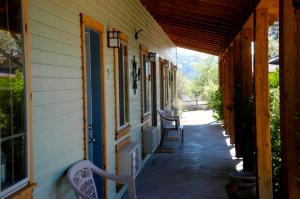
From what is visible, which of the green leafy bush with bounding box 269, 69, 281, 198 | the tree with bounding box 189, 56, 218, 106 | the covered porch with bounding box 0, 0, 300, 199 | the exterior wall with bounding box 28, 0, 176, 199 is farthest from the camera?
the tree with bounding box 189, 56, 218, 106

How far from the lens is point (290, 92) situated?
9.75ft

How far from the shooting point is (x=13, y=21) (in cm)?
236

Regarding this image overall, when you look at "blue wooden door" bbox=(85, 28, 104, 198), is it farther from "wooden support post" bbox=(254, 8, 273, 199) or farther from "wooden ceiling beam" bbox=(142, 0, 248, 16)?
"wooden ceiling beam" bbox=(142, 0, 248, 16)

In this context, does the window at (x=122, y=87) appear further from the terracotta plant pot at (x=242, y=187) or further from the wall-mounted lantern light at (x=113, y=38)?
the terracotta plant pot at (x=242, y=187)

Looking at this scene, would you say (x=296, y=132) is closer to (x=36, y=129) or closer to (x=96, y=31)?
(x=36, y=129)

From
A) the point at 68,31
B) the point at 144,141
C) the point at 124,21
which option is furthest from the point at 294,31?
the point at 144,141

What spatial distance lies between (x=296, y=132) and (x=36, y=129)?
188 centimetres

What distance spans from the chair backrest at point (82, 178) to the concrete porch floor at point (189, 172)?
183 cm

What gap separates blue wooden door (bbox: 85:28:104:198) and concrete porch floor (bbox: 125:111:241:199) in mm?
1169

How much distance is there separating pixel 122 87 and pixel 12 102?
3.45 metres

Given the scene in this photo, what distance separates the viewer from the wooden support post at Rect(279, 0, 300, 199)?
294cm

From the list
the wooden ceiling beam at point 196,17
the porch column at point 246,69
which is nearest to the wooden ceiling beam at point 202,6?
the wooden ceiling beam at point 196,17

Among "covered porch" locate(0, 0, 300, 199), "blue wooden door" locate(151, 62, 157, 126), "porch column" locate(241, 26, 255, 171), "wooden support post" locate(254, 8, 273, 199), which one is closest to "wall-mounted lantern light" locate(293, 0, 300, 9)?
"covered porch" locate(0, 0, 300, 199)

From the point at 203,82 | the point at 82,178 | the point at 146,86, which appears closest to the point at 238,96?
the point at 146,86
